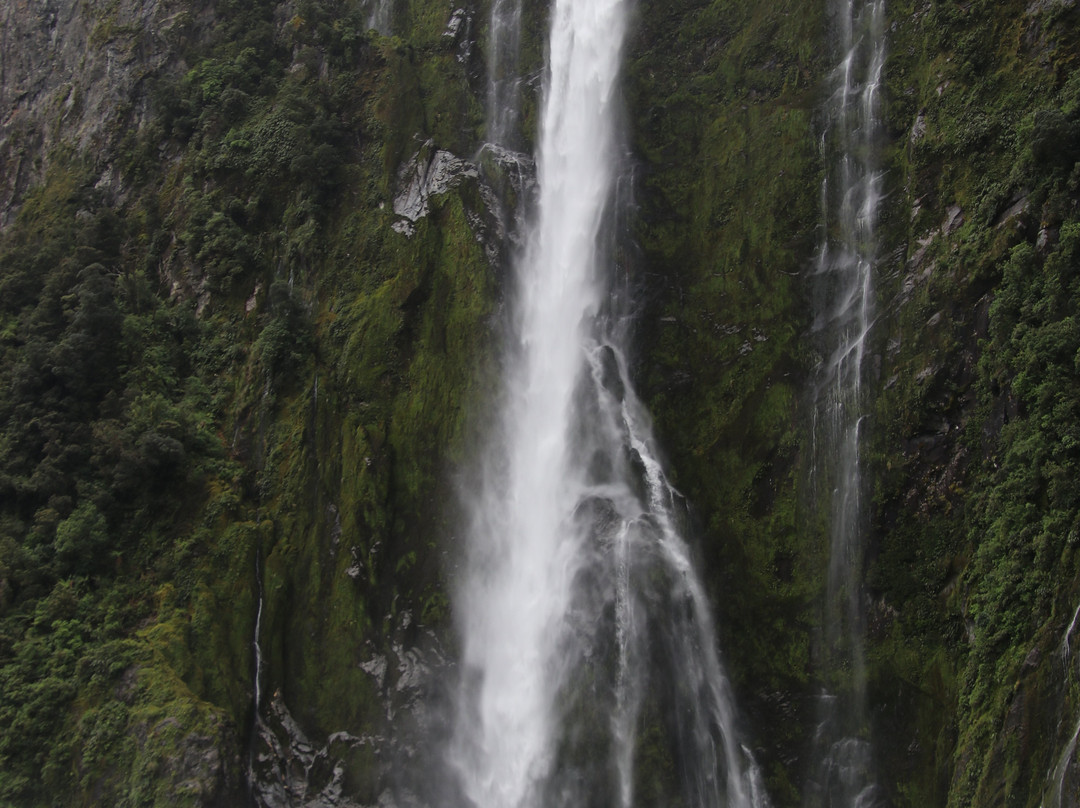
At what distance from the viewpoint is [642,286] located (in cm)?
2022

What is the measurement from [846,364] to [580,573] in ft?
24.4

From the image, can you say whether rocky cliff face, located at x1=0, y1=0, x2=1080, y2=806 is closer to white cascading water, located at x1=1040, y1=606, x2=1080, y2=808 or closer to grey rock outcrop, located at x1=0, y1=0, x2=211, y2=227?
white cascading water, located at x1=1040, y1=606, x2=1080, y2=808

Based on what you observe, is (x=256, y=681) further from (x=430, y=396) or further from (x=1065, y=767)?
(x=1065, y=767)

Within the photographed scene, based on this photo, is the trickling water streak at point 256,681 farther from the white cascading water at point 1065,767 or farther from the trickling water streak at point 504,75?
the white cascading water at point 1065,767

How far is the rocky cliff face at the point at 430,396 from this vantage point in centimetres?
1355

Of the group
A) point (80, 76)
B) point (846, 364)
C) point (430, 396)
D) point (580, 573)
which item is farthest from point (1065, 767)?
point (80, 76)

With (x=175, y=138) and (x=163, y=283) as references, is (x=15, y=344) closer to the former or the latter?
(x=163, y=283)

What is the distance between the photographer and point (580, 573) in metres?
17.6

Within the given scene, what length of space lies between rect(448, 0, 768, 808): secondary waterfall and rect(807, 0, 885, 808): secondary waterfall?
196cm

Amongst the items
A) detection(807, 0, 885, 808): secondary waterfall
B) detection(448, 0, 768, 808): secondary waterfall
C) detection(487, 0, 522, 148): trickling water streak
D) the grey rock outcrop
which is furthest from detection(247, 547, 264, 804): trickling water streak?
the grey rock outcrop

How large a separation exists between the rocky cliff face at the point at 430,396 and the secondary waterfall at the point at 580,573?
0.79 m

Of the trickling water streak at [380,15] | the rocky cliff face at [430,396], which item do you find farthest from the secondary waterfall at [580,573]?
the trickling water streak at [380,15]

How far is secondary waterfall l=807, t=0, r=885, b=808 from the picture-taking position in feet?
49.9

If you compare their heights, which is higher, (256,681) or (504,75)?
(504,75)
